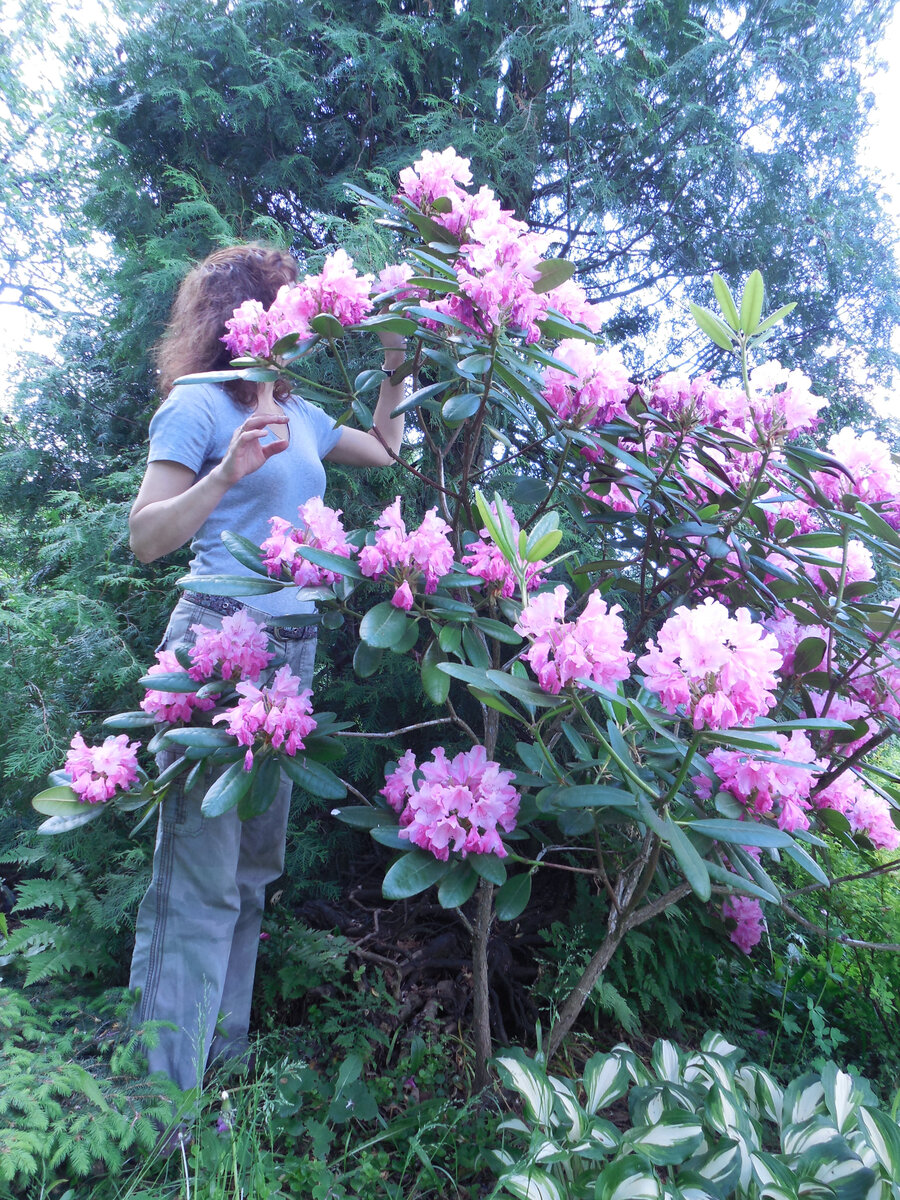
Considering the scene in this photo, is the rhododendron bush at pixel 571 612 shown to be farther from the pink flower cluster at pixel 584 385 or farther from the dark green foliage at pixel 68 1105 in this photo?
the dark green foliage at pixel 68 1105

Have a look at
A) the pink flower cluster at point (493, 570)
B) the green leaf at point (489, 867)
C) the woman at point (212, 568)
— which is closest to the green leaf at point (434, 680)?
the pink flower cluster at point (493, 570)

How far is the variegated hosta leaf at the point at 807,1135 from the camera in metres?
1.13

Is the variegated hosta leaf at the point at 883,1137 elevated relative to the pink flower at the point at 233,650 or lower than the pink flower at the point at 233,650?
lower

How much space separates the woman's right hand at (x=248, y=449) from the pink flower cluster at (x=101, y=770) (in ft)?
1.85

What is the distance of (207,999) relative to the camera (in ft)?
4.96

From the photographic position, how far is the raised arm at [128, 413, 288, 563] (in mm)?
1370

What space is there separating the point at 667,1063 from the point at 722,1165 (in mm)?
291

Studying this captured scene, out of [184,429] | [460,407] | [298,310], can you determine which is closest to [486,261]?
[460,407]

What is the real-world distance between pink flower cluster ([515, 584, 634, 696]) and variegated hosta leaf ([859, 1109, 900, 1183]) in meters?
0.75

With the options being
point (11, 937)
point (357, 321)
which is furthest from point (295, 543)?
point (11, 937)

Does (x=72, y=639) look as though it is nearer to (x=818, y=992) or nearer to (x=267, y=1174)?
(x=267, y=1174)

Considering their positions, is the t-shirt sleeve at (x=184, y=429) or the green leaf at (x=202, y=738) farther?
the t-shirt sleeve at (x=184, y=429)

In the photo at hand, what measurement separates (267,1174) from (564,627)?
1109 millimetres

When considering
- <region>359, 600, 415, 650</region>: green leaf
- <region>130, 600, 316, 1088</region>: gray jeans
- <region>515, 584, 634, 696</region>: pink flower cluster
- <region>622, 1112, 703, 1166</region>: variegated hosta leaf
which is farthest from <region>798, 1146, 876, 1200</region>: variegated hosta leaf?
<region>130, 600, 316, 1088</region>: gray jeans
